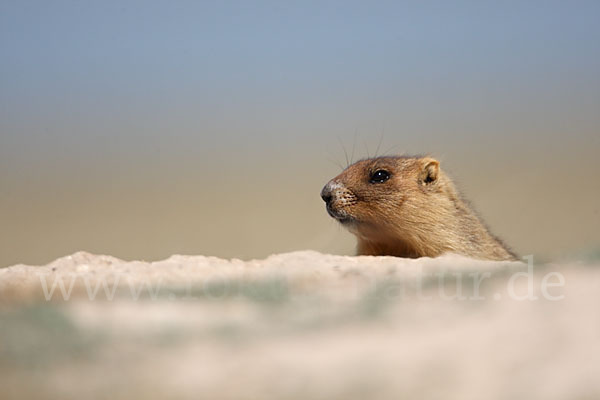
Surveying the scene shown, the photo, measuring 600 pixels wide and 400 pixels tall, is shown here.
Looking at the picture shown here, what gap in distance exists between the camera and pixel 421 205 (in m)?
5.88

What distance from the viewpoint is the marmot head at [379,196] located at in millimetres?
5762

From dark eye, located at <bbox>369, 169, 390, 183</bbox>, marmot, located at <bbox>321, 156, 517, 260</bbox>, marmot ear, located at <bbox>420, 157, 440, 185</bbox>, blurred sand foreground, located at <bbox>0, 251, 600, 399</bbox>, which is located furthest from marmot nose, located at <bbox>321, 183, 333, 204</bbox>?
blurred sand foreground, located at <bbox>0, 251, 600, 399</bbox>

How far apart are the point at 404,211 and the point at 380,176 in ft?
1.36

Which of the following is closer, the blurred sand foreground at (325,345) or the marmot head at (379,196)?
the blurred sand foreground at (325,345)

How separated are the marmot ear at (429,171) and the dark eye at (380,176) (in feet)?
1.25

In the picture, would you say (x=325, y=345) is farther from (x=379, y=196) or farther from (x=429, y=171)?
(x=429, y=171)

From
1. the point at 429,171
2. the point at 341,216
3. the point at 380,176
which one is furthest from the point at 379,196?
the point at 429,171

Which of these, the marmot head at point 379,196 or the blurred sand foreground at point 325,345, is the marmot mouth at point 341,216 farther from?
the blurred sand foreground at point 325,345

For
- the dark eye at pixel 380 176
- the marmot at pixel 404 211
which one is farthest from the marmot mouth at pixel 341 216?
the dark eye at pixel 380 176

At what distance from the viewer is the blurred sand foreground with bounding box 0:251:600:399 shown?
5.86 ft

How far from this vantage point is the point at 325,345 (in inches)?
74.2

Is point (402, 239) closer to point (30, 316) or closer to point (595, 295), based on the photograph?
point (595, 295)

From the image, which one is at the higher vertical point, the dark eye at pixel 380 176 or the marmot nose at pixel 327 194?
the dark eye at pixel 380 176

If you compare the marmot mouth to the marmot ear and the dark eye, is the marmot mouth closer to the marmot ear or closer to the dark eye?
the dark eye
